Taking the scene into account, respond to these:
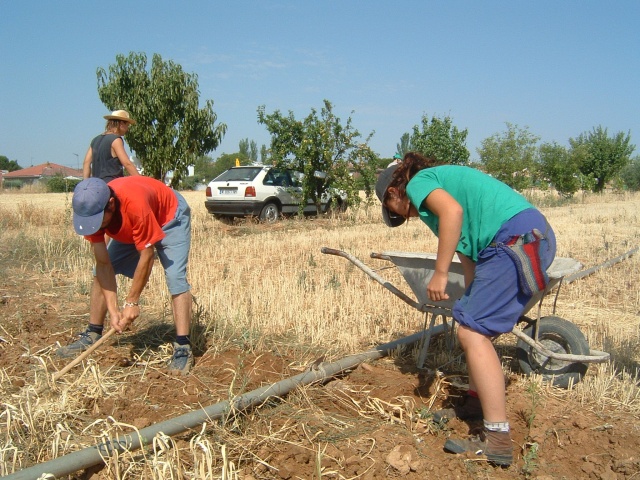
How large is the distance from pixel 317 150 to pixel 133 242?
443 inches

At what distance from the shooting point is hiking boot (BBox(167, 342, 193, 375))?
3943 mm

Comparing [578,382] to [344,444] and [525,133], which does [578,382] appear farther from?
[525,133]

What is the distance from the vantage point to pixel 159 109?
1308 cm

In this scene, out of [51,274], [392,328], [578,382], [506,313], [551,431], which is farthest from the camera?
[51,274]

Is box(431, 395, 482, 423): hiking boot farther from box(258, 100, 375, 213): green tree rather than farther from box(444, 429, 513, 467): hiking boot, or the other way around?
box(258, 100, 375, 213): green tree

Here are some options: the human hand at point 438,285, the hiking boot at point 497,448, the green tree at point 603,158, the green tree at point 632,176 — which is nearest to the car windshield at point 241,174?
the human hand at point 438,285

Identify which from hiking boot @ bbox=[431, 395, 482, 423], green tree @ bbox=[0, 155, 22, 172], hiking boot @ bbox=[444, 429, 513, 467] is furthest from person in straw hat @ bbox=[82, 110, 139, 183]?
green tree @ bbox=[0, 155, 22, 172]

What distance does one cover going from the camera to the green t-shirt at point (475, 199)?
117 inches

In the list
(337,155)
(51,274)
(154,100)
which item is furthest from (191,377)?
(337,155)

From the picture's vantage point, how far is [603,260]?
887cm

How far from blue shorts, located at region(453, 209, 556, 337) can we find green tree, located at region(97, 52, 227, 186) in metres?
11.5

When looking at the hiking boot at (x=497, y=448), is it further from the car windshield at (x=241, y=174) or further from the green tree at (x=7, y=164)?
the green tree at (x=7, y=164)

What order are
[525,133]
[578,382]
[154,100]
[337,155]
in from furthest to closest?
[525,133], [337,155], [154,100], [578,382]

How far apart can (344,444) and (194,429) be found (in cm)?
80
